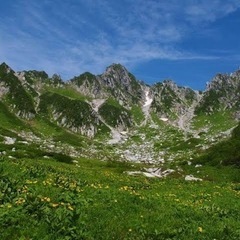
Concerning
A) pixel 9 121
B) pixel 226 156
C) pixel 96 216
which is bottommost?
pixel 96 216

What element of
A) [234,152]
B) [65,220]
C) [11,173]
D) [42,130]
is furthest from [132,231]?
[42,130]

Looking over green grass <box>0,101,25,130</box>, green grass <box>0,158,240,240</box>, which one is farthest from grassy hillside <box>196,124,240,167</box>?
green grass <box>0,101,25,130</box>

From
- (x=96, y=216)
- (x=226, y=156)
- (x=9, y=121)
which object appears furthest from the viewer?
(x=9, y=121)

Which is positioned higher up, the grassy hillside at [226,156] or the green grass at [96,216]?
the grassy hillside at [226,156]

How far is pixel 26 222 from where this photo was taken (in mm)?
13164

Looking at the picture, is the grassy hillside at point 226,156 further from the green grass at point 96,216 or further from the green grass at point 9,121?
the green grass at point 9,121

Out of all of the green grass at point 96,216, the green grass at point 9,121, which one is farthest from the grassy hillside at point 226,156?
the green grass at point 9,121

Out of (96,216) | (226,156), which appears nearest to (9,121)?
(226,156)

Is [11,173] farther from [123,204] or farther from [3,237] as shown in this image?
[3,237]

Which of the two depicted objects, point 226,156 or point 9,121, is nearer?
point 226,156

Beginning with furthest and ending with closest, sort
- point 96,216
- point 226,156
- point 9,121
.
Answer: point 9,121 → point 226,156 → point 96,216

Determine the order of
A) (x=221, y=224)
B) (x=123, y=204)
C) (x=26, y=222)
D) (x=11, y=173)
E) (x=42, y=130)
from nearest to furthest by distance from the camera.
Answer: (x=26, y=222) < (x=221, y=224) < (x=123, y=204) < (x=11, y=173) < (x=42, y=130)

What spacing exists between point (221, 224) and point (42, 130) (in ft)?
599

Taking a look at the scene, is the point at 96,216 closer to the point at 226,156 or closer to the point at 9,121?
the point at 226,156
